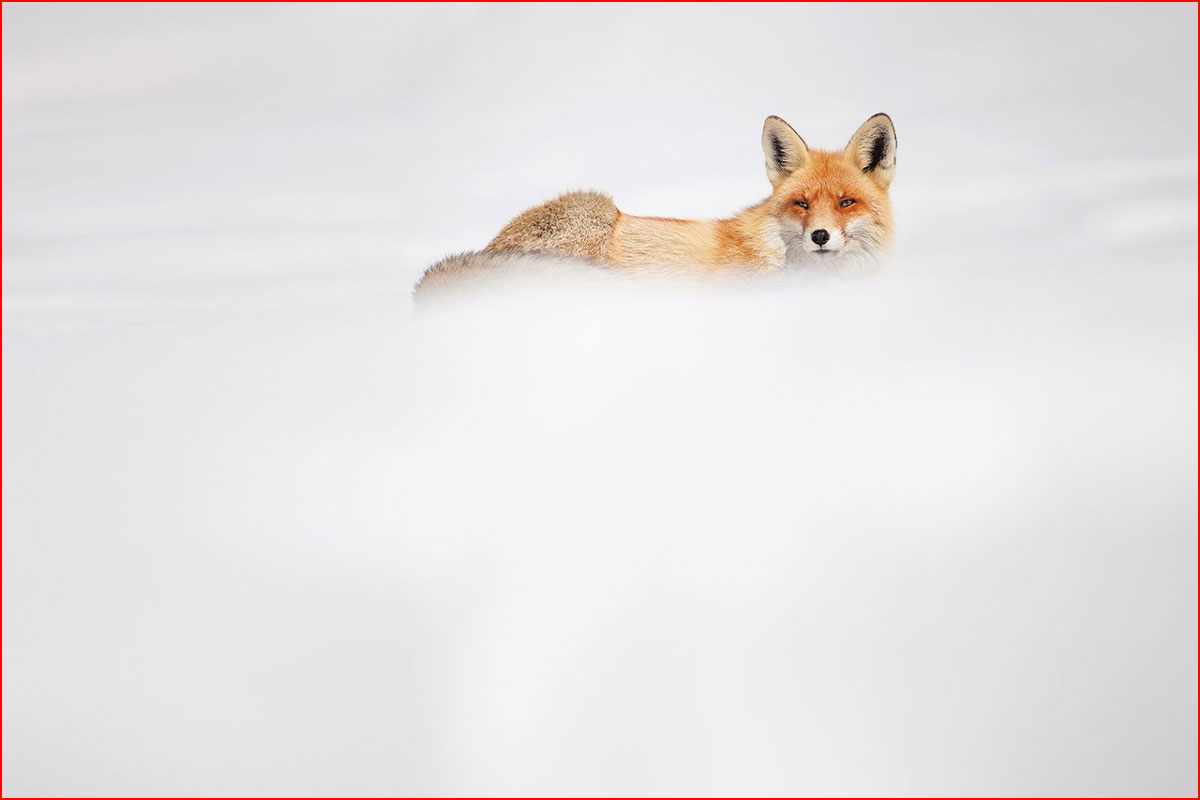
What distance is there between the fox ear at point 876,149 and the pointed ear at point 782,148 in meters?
0.10

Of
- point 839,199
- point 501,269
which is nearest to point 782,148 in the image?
point 839,199

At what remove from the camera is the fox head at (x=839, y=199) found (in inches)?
117

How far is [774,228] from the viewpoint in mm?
3029

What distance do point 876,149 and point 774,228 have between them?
28 cm

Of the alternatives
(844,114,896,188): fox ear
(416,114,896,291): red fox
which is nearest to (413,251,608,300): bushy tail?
(416,114,896,291): red fox

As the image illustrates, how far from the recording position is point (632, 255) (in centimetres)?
307

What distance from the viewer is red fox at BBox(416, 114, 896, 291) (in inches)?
118

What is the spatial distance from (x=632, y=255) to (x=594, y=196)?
0.22 metres

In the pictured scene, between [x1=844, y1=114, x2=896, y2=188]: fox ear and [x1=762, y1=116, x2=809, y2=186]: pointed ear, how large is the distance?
0.10 m

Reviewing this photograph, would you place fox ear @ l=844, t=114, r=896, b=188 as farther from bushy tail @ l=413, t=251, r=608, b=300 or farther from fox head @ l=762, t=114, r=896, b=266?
bushy tail @ l=413, t=251, r=608, b=300

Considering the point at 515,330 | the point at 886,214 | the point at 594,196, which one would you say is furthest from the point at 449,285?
the point at 886,214

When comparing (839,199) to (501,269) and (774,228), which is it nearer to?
(774,228)

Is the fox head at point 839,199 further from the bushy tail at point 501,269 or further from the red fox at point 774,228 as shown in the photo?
the bushy tail at point 501,269

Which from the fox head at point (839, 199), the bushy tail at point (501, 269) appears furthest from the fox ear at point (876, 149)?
the bushy tail at point (501, 269)
